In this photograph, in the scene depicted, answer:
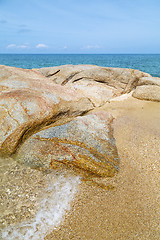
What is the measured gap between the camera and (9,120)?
4957 mm

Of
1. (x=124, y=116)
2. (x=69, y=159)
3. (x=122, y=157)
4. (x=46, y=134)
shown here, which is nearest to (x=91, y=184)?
(x=69, y=159)

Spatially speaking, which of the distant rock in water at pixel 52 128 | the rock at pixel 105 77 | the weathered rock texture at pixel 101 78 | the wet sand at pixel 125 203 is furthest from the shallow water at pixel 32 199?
the rock at pixel 105 77

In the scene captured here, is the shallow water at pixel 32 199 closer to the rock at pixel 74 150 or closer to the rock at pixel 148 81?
the rock at pixel 74 150

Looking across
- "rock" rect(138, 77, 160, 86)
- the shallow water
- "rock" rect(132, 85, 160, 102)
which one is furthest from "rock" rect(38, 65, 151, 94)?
the shallow water

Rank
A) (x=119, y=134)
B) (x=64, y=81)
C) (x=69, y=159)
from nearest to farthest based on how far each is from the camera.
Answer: (x=69, y=159) < (x=119, y=134) < (x=64, y=81)

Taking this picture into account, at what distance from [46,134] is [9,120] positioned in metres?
1.18

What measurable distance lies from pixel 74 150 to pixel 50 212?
1.60 m

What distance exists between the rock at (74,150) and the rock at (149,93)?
15.7 feet

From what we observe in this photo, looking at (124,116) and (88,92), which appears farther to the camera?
(88,92)

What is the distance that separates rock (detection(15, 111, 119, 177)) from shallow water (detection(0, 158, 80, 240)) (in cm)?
29

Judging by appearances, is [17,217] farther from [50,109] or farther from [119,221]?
[50,109]

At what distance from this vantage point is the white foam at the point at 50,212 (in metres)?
2.75

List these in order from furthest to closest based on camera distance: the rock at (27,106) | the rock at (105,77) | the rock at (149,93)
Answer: the rock at (105,77), the rock at (149,93), the rock at (27,106)

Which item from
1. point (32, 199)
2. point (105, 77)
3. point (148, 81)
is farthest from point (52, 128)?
point (148, 81)
